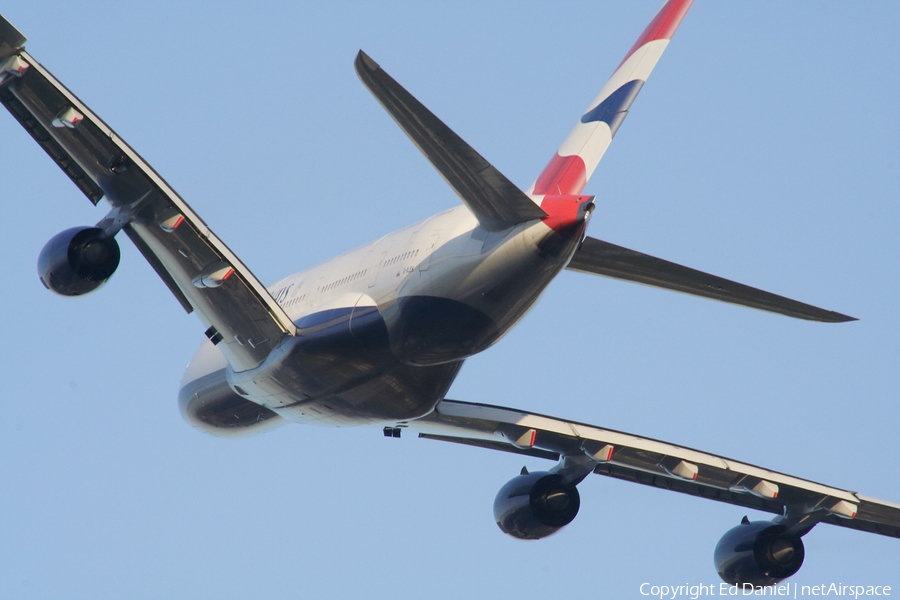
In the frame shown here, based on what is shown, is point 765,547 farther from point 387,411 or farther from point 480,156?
point 480,156

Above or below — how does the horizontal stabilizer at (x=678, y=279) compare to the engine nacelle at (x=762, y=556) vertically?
below

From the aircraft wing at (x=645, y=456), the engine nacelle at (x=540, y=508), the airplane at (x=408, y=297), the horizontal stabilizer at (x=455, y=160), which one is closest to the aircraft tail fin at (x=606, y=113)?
the airplane at (x=408, y=297)

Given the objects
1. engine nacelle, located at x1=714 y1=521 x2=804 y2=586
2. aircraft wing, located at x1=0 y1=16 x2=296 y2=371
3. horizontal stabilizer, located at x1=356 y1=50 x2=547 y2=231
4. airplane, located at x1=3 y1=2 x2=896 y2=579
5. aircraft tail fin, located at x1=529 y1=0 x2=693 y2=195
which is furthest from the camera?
engine nacelle, located at x1=714 y1=521 x2=804 y2=586

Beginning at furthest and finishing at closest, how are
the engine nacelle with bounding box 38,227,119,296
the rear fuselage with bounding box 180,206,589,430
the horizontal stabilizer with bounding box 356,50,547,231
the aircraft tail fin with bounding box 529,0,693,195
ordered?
Result: the engine nacelle with bounding box 38,227,119,296 < the aircraft tail fin with bounding box 529,0,693,195 < the rear fuselage with bounding box 180,206,589,430 < the horizontal stabilizer with bounding box 356,50,547,231

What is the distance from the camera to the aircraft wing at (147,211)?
597 inches

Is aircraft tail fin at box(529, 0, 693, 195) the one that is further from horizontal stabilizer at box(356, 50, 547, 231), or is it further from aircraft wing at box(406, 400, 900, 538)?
aircraft wing at box(406, 400, 900, 538)

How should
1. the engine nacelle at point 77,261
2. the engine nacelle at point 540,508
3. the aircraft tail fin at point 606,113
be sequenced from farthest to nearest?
the engine nacelle at point 540,508 → the engine nacelle at point 77,261 → the aircraft tail fin at point 606,113

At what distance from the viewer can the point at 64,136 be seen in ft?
51.3

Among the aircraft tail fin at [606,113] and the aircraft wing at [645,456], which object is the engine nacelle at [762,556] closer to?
the aircraft wing at [645,456]

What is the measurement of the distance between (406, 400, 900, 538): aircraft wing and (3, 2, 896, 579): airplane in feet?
0.10

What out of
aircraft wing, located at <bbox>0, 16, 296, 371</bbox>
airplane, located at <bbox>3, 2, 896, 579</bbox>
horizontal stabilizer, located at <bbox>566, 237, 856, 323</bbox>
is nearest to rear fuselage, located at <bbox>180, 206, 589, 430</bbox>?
airplane, located at <bbox>3, 2, 896, 579</bbox>

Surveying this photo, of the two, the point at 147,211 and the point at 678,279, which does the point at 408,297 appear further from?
the point at 147,211

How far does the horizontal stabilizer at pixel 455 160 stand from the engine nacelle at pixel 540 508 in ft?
25.0

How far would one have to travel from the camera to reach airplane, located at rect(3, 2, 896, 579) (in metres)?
14.0
